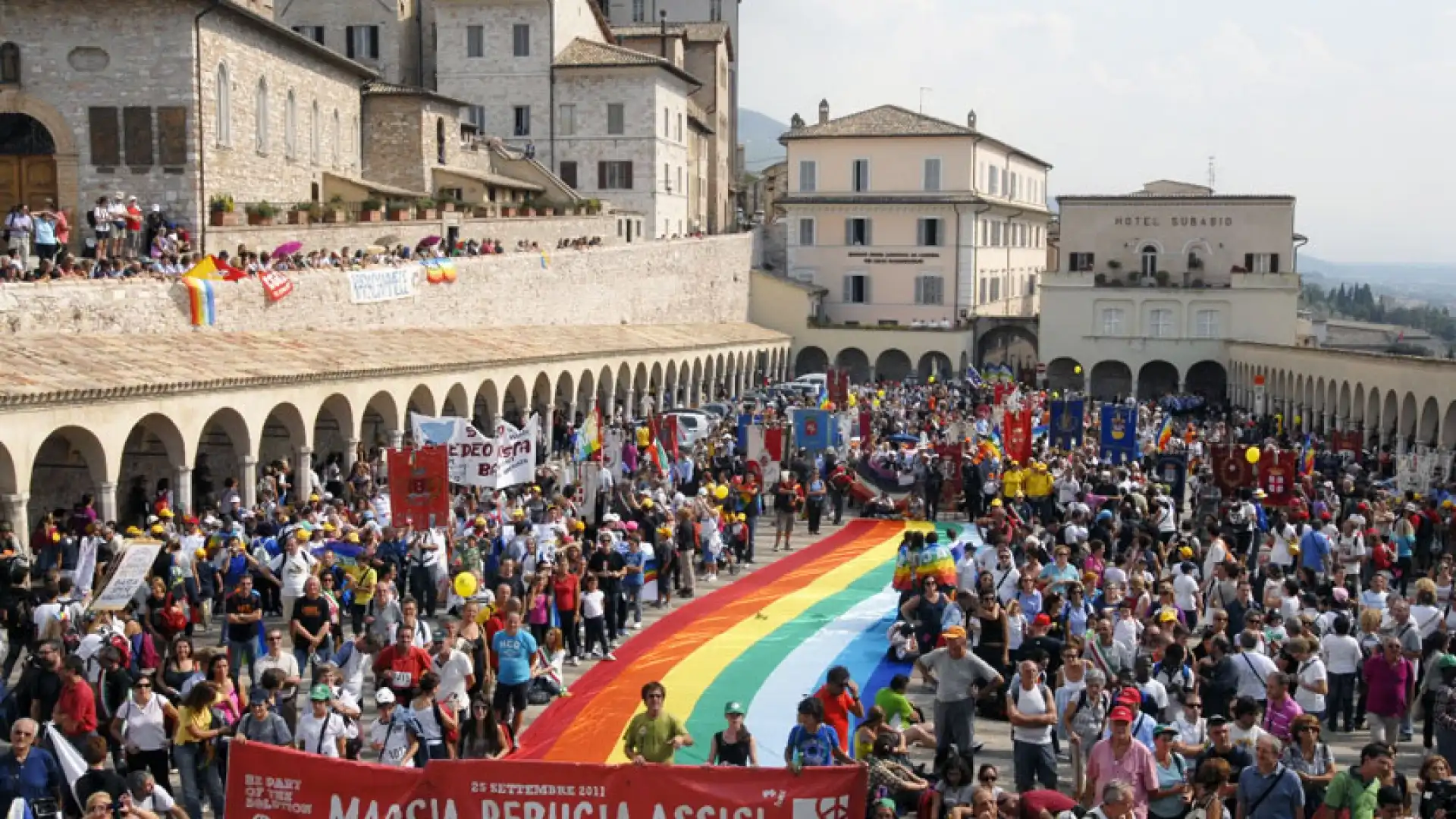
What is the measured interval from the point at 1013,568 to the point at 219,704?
8602 millimetres

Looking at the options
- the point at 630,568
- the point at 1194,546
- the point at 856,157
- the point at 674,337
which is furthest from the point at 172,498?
the point at 856,157

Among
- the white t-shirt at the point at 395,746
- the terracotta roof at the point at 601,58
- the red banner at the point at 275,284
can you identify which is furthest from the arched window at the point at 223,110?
the white t-shirt at the point at 395,746

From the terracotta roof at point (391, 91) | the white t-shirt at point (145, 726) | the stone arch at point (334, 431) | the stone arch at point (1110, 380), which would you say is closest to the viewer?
the white t-shirt at point (145, 726)

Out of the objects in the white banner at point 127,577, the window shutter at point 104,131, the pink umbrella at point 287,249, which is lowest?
the white banner at point 127,577

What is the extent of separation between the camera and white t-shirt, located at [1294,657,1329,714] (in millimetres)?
13422

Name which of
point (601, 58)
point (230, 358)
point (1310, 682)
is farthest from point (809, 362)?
point (1310, 682)

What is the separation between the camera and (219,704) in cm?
1202

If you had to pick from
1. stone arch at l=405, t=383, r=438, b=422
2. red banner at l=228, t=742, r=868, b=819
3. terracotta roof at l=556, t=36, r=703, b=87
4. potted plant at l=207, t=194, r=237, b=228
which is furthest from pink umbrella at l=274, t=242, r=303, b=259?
terracotta roof at l=556, t=36, r=703, b=87

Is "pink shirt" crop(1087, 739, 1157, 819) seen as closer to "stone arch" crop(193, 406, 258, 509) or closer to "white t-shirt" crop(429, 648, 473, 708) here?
"white t-shirt" crop(429, 648, 473, 708)

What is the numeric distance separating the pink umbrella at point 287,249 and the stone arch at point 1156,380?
1554 inches

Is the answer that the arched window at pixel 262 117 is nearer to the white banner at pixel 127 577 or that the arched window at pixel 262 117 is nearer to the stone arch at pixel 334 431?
the stone arch at pixel 334 431

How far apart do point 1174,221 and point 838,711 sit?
2229 inches

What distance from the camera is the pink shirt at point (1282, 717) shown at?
12281 mm

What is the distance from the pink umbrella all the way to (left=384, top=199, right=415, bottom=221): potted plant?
22.2ft
